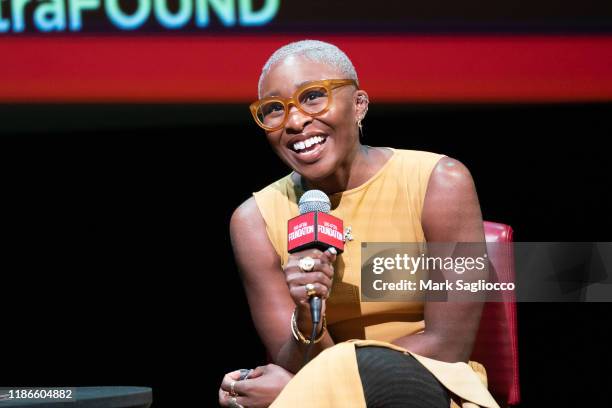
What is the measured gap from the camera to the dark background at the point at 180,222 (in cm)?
331

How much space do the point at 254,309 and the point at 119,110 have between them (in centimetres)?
116

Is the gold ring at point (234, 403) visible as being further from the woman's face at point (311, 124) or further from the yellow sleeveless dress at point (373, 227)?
the woman's face at point (311, 124)

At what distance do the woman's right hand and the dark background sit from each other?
4.90 ft

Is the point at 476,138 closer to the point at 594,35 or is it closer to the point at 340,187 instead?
the point at 594,35

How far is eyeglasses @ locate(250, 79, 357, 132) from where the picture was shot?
7.19ft

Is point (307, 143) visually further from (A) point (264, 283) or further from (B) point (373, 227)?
(A) point (264, 283)

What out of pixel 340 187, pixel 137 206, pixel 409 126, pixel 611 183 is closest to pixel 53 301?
pixel 137 206

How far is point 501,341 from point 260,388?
2.02 ft

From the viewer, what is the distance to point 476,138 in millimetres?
3320

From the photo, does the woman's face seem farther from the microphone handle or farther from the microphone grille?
the microphone handle

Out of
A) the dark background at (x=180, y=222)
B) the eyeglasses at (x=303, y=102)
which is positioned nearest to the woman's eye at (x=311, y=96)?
the eyeglasses at (x=303, y=102)

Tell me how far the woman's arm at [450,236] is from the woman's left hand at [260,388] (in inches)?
10.8

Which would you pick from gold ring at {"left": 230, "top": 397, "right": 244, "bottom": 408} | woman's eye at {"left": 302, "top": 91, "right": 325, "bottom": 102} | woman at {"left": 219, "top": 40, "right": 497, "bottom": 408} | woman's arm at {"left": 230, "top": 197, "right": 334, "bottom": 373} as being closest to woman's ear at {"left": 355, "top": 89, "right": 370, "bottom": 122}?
woman at {"left": 219, "top": 40, "right": 497, "bottom": 408}

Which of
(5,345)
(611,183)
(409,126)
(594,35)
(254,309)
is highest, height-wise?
(594,35)
